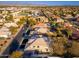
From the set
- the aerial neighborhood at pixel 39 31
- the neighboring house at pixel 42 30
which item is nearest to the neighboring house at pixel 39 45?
the aerial neighborhood at pixel 39 31

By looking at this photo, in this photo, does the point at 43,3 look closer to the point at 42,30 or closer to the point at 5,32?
the point at 42,30

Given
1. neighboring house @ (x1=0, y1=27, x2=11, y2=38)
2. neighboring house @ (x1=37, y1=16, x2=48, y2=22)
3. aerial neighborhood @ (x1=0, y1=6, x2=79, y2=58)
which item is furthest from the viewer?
neighboring house @ (x1=37, y1=16, x2=48, y2=22)

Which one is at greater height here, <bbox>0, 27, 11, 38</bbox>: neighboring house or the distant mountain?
the distant mountain

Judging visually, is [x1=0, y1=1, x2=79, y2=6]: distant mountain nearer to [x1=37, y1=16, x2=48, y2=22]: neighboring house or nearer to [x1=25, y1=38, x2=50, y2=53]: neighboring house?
[x1=37, y1=16, x2=48, y2=22]: neighboring house

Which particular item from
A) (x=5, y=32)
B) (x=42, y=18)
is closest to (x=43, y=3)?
(x=42, y=18)

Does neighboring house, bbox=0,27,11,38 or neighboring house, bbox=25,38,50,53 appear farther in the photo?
neighboring house, bbox=0,27,11,38

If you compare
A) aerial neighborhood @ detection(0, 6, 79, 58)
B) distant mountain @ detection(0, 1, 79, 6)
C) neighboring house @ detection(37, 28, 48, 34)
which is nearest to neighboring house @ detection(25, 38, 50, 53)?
aerial neighborhood @ detection(0, 6, 79, 58)

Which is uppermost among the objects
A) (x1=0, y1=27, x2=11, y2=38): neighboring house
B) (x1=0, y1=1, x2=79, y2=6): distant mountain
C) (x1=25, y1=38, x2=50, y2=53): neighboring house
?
(x1=0, y1=1, x2=79, y2=6): distant mountain

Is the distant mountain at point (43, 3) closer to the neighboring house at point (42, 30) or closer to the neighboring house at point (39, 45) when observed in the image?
the neighboring house at point (42, 30)
